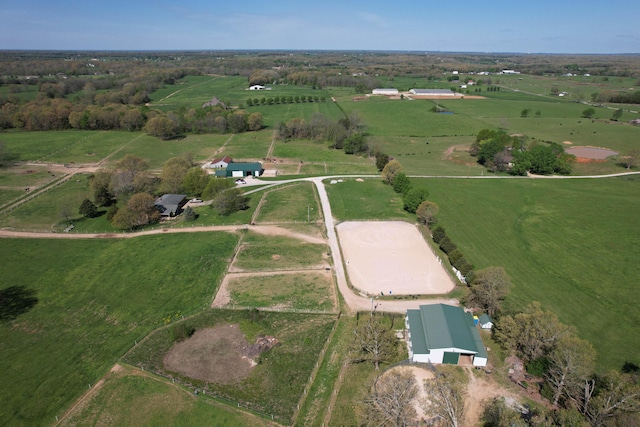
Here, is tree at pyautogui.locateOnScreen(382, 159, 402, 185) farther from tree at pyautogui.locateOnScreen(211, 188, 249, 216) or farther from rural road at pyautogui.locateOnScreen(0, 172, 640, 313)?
tree at pyautogui.locateOnScreen(211, 188, 249, 216)

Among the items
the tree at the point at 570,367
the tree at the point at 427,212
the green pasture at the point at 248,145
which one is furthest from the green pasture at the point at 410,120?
the tree at the point at 570,367

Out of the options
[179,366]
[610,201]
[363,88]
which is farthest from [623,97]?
[179,366]

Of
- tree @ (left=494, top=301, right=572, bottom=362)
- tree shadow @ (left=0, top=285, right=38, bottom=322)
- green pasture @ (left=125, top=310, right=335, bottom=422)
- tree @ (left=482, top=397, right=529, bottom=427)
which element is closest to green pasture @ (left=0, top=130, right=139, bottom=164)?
tree shadow @ (left=0, top=285, right=38, bottom=322)

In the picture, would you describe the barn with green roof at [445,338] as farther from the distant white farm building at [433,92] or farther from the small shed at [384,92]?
the small shed at [384,92]

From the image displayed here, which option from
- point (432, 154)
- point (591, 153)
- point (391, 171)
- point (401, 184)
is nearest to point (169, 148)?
point (391, 171)

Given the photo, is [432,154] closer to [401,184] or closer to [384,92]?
[401,184]

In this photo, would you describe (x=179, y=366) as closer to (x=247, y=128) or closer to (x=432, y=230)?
(x=432, y=230)
